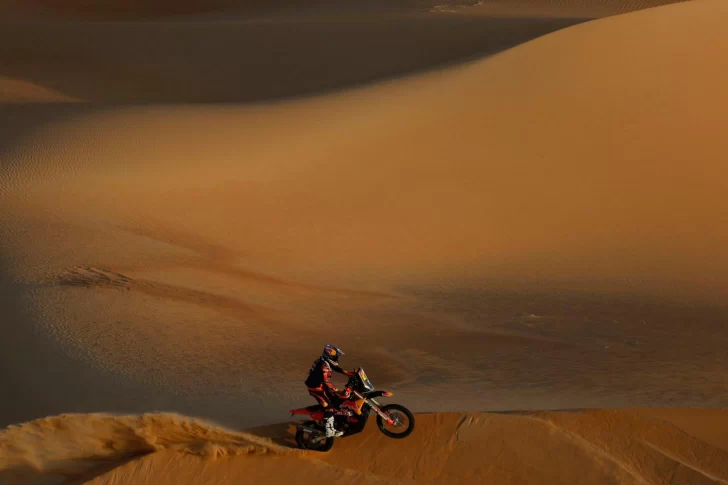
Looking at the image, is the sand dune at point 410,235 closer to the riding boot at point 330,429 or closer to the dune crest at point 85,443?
the riding boot at point 330,429

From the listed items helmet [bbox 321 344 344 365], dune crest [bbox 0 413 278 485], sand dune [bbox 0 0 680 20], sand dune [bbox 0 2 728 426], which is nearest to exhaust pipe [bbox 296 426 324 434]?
helmet [bbox 321 344 344 365]

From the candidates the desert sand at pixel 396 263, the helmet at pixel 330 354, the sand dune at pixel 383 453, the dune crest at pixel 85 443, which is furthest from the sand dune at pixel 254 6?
the dune crest at pixel 85 443

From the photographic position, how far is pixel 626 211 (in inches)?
474

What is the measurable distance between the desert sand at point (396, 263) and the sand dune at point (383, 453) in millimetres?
18

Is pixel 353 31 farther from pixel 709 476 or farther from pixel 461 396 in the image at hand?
pixel 709 476

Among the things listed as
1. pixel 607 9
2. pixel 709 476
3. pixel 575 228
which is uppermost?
pixel 607 9

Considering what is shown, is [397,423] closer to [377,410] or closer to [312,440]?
[377,410]

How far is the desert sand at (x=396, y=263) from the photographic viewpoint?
19.9 feet

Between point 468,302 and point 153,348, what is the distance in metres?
3.61

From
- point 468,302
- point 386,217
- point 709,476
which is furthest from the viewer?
point 386,217

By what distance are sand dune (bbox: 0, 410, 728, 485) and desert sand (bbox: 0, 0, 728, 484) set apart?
0.06 feet

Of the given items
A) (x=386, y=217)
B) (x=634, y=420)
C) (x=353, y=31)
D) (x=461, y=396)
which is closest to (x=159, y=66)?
(x=353, y=31)

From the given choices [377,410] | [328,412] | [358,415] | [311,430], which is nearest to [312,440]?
[311,430]

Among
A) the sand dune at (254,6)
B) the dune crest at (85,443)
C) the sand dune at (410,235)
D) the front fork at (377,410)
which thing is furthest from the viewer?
the sand dune at (254,6)
